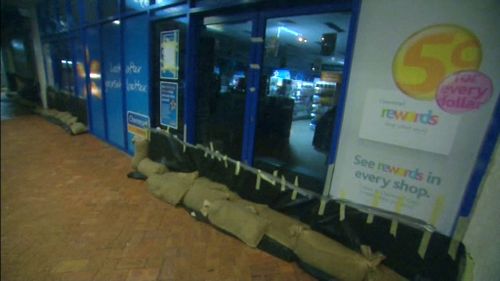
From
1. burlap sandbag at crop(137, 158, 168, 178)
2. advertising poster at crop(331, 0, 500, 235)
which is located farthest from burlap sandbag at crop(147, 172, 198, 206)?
advertising poster at crop(331, 0, 500, 235)

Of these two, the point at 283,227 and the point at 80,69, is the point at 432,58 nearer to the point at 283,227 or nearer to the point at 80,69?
the point at 283,227

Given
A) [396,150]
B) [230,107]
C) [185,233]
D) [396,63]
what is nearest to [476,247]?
[396,150]

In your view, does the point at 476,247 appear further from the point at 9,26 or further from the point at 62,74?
the point at 62,74

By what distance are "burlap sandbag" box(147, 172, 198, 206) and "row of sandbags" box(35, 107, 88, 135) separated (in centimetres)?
364

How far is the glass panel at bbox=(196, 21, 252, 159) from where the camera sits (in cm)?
311

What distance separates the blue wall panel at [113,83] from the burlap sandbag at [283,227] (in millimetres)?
3452

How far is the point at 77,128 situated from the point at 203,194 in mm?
4583

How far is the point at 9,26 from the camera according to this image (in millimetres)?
610

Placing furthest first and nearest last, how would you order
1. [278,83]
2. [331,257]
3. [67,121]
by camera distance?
[67,121] → [278,83] → [331,257]

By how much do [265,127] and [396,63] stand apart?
68.1 inches

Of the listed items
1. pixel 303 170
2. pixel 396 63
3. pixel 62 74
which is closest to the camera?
pixel 396 63

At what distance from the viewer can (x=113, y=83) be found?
459cm

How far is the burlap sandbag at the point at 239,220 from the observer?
2271 mm

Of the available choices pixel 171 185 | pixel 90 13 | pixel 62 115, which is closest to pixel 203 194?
pixel 171 185
